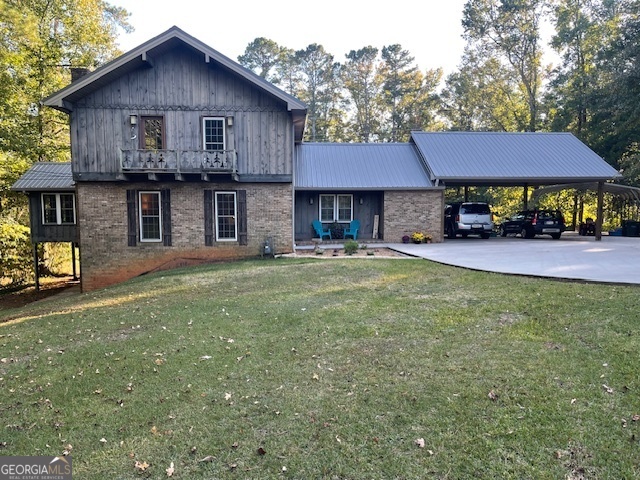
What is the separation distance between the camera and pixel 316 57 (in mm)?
41281

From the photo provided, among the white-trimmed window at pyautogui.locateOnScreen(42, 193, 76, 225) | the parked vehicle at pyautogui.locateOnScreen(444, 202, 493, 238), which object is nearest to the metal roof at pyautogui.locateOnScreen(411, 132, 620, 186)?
the parked vehicle at pyautogui.locateOnScreen(444, 202, 493, 238)

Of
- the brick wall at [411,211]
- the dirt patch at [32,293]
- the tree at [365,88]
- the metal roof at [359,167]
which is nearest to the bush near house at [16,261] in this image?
the dirt patch at [32,293]

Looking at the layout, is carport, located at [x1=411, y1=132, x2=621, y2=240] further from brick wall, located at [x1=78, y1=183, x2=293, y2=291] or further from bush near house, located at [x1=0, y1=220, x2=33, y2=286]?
bush near house, located at [x1=0, y1=220, x2=33, y2=286]

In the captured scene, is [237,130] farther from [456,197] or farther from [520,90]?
[520,90]

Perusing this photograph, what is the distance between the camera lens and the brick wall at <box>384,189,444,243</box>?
60.8 feet

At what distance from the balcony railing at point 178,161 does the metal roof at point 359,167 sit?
4.47 meters

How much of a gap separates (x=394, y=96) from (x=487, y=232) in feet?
76.1

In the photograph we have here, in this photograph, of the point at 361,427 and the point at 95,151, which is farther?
the point at 95,151

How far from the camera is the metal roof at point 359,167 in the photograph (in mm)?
18484

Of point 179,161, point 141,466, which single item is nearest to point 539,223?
point 179,161

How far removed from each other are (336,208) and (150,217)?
866cm

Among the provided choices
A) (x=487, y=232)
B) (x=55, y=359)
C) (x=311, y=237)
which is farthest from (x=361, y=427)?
(x=487, y=232)

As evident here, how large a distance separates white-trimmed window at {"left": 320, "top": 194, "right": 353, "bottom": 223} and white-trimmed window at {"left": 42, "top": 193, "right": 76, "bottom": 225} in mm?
10978

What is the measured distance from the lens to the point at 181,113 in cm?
1471
